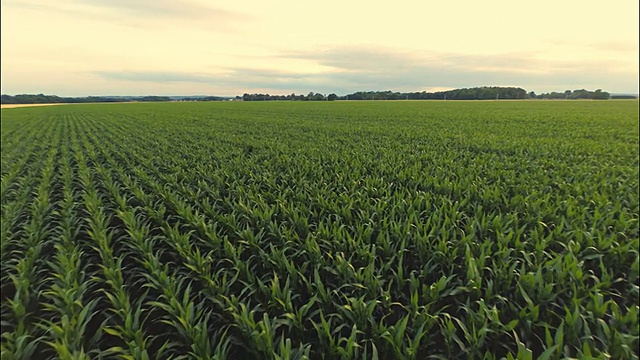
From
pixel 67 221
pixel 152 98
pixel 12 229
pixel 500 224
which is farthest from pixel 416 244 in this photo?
pixel 152 98

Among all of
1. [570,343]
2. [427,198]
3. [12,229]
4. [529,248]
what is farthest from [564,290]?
[12,229]

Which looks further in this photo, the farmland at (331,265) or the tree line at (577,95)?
the tree line at (577,95)

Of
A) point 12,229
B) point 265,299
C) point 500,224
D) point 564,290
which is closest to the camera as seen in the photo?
point 564,290

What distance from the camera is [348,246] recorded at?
4.50 metres

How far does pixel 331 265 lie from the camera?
398 cm

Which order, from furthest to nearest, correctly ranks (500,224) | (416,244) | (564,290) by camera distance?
(500,224), (416,244), (564,290)

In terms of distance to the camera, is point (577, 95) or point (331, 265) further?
point (577, 95)

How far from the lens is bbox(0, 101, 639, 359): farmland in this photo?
2771 millimetres

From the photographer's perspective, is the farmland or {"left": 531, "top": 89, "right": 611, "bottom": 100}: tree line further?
{"left": 531, "top": 89, "right": 611, "bottom": 100}: tree line

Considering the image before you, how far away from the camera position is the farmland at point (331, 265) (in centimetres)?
277

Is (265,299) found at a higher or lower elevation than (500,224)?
lower

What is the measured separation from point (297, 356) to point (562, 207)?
207 inches

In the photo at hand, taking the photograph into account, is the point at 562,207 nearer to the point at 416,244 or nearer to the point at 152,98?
the point at 416,244

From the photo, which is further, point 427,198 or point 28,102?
point 28,102
